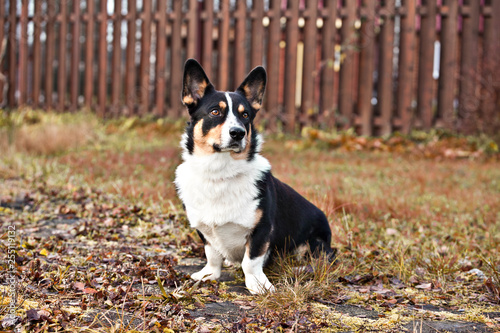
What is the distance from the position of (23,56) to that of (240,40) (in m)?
5.15

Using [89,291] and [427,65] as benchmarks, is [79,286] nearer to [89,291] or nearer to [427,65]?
[89,291]

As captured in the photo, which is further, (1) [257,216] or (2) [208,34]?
(2) [208,34]

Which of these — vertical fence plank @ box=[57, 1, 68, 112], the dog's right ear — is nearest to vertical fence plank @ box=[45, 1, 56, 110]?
Answer: vertical fence plank @ box=[57, 1, 68, 112]

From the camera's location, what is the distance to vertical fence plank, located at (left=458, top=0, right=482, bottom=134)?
8.23 meters

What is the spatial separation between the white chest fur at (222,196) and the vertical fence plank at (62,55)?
8.52 meters

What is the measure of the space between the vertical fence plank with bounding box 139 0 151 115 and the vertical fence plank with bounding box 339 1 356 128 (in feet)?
12.0

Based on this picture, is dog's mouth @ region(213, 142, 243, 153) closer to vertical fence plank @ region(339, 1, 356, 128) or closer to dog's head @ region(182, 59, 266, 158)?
dog's head @ region(182, 59, 266, 158)

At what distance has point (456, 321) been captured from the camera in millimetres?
2740

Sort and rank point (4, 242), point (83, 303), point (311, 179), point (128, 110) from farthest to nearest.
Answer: point (128, 110)
point (311, 179)
point (4, 242)
point (83, 303)

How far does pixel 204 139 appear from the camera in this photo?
10.3 feet

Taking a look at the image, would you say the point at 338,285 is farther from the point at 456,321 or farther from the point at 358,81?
the point at 358,81

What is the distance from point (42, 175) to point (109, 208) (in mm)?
1503

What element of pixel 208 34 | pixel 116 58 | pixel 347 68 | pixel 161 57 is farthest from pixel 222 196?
pixel 116 58

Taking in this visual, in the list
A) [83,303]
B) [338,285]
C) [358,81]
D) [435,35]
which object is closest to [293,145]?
[358,81]
